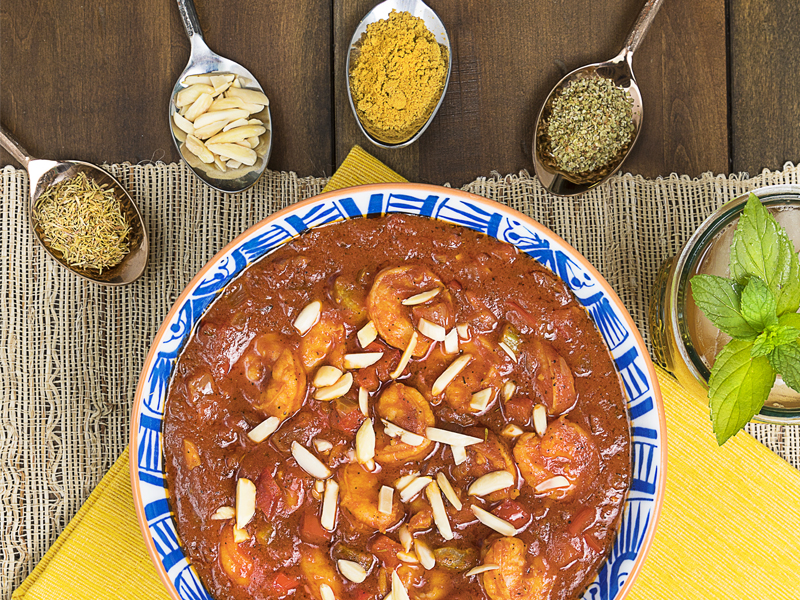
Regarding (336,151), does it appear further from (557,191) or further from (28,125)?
(28,125)

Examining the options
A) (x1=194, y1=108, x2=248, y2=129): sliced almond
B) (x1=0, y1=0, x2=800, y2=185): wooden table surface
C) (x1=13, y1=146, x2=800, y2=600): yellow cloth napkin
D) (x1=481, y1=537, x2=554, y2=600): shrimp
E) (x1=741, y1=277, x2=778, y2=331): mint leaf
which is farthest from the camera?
(x1=0, y1=0, x2=800, y2=185): wooden table surface

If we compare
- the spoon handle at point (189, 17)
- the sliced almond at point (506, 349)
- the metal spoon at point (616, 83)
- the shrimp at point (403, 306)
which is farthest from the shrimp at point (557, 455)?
the spoon handle at point (189, 17)

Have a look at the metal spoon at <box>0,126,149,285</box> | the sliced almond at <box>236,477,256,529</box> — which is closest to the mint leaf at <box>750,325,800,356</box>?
the sliced almond at <box>236,477,256,529</box>

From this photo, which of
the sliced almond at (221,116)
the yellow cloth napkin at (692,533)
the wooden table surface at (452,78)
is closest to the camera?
the yellow cloth napkin at (692,533)

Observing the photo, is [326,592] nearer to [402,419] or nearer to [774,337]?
[402,419]

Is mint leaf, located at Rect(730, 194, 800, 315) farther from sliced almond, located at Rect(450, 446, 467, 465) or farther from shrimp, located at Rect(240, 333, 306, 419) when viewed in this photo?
shrimp, located at Rect(240, 333, 306, 419)

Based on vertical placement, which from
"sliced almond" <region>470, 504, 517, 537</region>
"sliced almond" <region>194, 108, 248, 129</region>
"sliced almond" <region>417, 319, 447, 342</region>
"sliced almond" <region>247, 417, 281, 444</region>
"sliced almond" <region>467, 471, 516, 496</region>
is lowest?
"sliced almond" <region>470, 504, 517, 537</region>

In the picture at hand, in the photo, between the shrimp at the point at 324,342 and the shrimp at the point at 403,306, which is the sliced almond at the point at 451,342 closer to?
the shrimp at the point at 403,306
